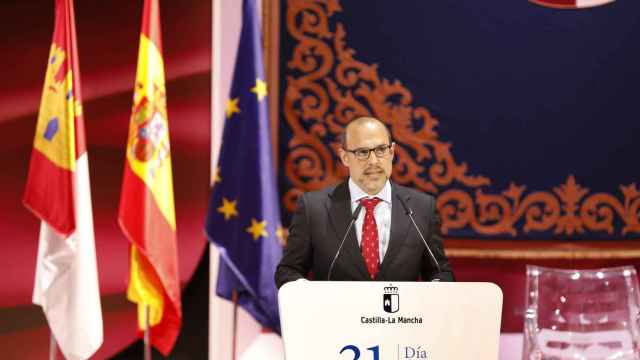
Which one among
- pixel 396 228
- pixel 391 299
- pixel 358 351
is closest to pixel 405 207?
pixel 396 228

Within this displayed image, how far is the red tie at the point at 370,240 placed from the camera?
2.31 m

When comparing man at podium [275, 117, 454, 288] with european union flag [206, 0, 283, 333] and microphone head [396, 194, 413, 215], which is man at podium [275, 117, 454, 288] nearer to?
microphone head [396, 194, 413, 215]

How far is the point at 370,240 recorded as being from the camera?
7.63 feet

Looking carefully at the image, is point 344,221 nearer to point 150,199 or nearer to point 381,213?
point 381,213

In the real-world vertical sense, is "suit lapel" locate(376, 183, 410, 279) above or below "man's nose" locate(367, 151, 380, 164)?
below

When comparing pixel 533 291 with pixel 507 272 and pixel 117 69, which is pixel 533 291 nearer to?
pixel 507 272

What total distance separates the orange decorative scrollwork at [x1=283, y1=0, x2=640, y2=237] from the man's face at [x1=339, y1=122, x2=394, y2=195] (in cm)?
153

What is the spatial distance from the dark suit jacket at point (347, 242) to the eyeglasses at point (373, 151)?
183 millimetres

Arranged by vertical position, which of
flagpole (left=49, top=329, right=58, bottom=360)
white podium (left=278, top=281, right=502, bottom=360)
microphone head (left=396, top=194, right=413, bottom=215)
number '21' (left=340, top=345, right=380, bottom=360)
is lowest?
flagpole (left=49, top=329, right=58, bottom=360)

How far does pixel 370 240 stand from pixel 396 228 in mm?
91

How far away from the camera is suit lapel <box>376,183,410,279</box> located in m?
2.30

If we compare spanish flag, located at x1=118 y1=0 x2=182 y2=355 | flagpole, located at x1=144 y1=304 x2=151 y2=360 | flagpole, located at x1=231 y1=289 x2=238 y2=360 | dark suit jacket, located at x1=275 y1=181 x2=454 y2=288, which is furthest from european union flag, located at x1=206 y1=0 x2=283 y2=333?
dark suit jacket, located at x1=275 y1=181 x2=454 y2=288

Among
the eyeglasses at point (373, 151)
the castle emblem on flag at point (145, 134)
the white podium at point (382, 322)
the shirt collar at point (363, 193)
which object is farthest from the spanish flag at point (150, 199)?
the white podium at point (382, 322)

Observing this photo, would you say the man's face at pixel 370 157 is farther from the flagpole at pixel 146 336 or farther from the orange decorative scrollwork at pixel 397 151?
the orange decorative scrollwork at pixel 397 151
